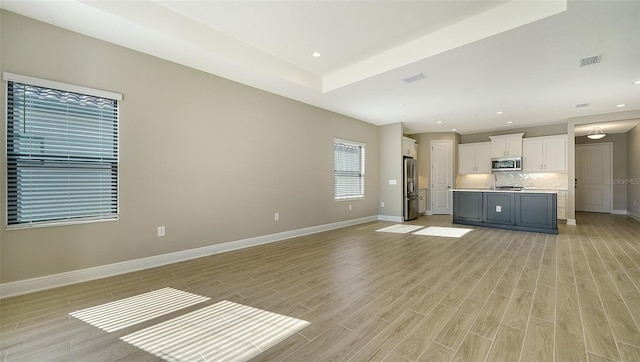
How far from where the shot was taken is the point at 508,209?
5.97m

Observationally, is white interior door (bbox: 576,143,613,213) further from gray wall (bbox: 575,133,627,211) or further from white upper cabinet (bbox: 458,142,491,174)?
white upper cabinet (bbox: 458,142,491,174)

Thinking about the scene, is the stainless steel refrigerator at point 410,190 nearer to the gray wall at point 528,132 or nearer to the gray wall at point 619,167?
the gray wall at point 528,132

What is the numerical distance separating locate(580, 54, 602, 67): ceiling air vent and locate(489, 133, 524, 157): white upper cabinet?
4.75 m

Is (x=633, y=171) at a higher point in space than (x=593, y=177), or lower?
higher

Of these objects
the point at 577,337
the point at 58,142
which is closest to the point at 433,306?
the point at 577,337

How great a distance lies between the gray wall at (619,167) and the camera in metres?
8.23

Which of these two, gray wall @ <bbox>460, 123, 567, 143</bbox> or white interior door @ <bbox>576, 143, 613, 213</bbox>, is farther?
white interior door @ <bbox>576, 143, 613, 213</bbox>

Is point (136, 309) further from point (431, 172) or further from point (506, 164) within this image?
point (506, 164)

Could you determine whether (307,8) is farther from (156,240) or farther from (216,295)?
(156,240)

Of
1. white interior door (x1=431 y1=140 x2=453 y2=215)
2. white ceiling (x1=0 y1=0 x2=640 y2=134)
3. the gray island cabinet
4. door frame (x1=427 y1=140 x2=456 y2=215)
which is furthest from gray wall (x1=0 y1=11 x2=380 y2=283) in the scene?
white interior door (x1=431 y1=140 x2=453 y2=215)

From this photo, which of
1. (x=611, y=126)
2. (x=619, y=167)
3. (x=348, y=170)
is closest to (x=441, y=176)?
(x=348, y=170)

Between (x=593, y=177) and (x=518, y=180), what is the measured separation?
124 inches

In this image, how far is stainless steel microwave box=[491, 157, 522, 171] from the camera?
777cm

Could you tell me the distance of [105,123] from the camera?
10.2ft
